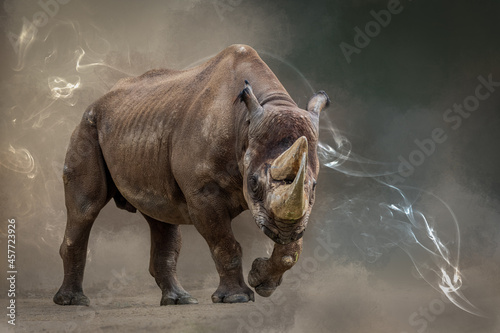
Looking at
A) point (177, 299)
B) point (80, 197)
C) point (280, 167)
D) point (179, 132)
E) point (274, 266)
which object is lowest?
point (177, 299)

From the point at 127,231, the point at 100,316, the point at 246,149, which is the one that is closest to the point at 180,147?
the point at 246,149

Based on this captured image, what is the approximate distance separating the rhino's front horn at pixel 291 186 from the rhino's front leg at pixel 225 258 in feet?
3.86

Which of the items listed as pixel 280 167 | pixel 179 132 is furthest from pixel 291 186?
pixel 179 132

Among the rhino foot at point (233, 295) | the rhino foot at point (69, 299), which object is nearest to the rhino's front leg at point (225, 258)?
the rhino foot at point (233, 295)

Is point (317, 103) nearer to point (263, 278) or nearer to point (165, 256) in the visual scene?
point (263, 278)

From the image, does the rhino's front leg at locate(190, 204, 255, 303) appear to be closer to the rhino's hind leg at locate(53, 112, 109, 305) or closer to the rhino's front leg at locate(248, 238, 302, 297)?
the rhino's front leg at locate(248, 238, 302, 297)

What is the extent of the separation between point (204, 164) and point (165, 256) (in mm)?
2381

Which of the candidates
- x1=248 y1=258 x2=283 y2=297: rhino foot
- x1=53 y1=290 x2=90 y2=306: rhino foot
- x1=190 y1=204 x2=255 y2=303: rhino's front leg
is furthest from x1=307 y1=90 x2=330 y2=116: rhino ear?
x1=53 y1=290 x2=90 y2=306: rhino foot

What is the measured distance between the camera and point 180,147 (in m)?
8.57

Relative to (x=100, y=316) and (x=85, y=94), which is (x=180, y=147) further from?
(x=85, y=94)

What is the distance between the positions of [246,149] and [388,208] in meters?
5.71

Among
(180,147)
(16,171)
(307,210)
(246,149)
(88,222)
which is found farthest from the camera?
(16,171)

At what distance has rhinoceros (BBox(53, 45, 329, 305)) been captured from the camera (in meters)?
7.42

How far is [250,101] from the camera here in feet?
25.7
